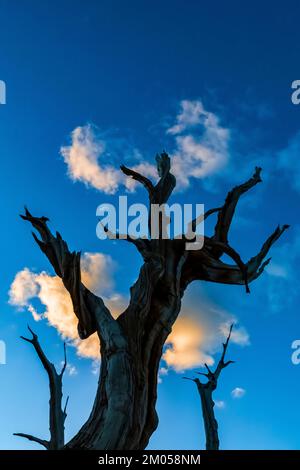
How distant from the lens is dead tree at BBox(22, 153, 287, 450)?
16.3 feet

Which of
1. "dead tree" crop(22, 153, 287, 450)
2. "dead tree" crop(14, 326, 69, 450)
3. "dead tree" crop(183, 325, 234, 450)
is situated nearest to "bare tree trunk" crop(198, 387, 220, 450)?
"dead tree" crop(183, 325, 234, 450)

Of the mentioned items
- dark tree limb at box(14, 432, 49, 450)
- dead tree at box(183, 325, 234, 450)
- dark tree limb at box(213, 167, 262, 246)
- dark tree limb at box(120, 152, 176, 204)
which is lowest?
dark tree limb at box(14, 432, 49, 450)

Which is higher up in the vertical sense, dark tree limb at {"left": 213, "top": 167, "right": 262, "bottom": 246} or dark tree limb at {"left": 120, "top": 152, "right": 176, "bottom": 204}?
dark tree limb at {"left": 120, "top": 152, "right": 176, "bottom": 204}

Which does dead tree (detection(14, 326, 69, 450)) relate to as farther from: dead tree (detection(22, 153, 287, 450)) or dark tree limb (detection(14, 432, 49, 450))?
dead tree (detection(22, 153, 287, 450))

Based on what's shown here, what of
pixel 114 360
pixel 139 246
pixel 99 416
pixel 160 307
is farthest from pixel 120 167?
pixel 99 416

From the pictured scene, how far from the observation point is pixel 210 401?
9539 mm

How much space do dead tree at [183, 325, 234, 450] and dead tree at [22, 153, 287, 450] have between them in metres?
3.10

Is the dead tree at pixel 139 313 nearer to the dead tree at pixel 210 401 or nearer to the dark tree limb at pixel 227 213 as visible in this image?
the dark tree limb at pixel 227 213

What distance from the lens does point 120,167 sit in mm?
7629

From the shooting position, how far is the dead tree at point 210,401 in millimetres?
8820

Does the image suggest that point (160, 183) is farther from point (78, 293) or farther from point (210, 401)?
point (210, 401)
